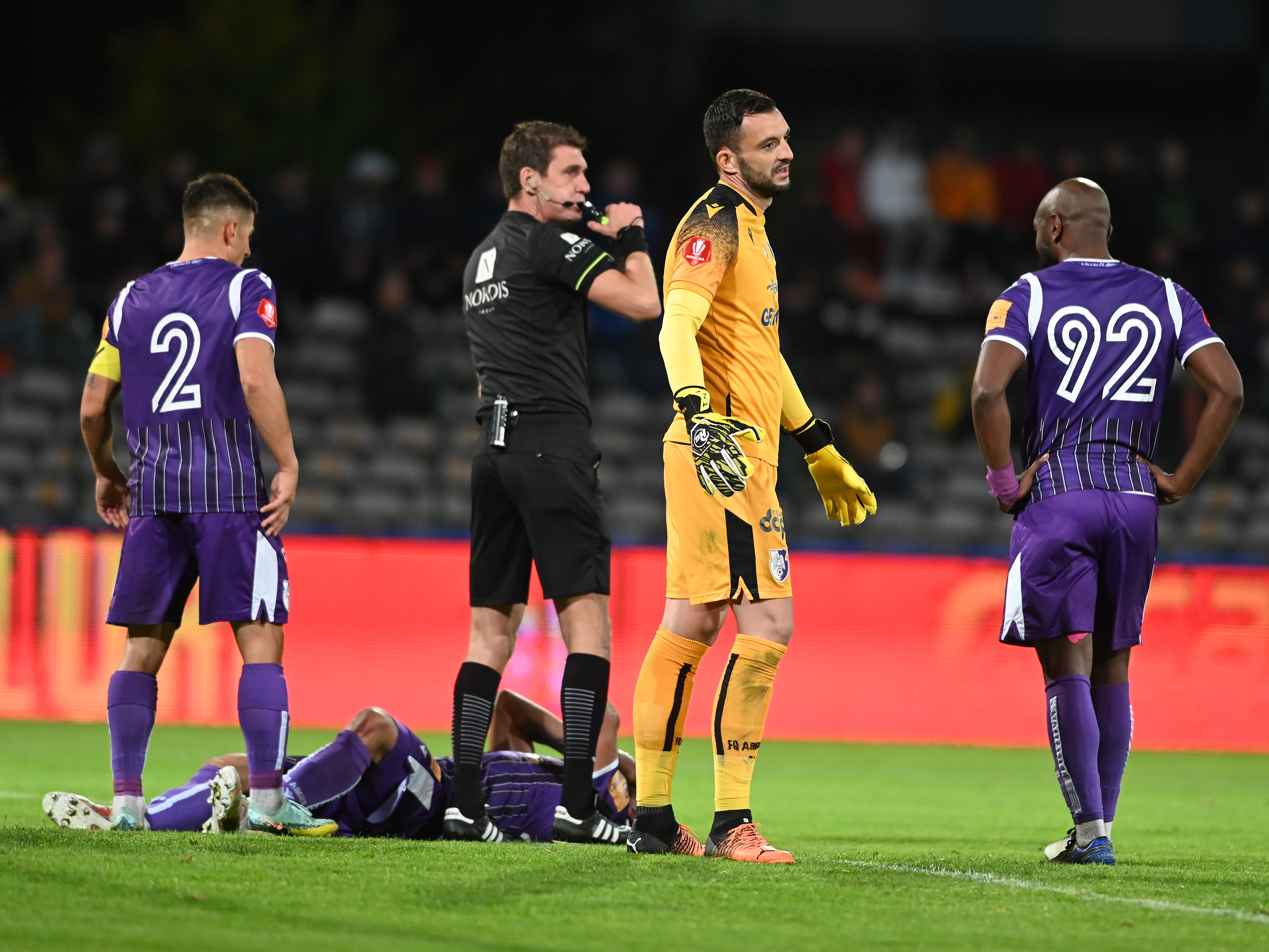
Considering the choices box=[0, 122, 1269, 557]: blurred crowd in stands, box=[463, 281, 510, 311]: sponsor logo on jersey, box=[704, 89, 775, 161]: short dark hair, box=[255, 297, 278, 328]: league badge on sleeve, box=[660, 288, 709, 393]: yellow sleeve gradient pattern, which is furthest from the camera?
box=[0, 122, 1269, 557]: blurred crowd in stands

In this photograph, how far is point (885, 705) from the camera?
37.2ft

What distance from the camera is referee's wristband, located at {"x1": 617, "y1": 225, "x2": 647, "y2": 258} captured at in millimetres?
5832

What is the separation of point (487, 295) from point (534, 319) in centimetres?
24

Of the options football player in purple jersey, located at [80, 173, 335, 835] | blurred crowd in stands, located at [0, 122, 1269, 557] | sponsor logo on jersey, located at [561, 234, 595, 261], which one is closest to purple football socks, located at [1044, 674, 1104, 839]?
sponsor logo on jersey, located at [561, 234, 595, 261]

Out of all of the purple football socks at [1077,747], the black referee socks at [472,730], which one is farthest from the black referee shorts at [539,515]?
the purple football socks at [1077,747]

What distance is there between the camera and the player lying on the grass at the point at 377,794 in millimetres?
5566

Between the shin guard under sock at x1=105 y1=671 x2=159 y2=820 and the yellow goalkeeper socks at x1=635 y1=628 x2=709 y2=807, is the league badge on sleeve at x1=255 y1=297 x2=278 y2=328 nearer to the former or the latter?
the shin guard under sock at x1=105 y1=671 x2=159 y2=820

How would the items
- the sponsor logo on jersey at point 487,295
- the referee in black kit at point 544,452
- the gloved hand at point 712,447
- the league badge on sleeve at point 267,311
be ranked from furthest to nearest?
1. the sponsor logo on jersey at point 487,295
2. the referee in black kit at point 544,452
3. the league badge on sleeve at point 267,311
4. the gloved hand at point 712,447

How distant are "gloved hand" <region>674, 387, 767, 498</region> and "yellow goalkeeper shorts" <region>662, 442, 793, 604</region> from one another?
17 cm

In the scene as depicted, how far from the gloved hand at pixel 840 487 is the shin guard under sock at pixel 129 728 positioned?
7.92ft

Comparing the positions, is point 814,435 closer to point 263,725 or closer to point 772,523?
point 772,523

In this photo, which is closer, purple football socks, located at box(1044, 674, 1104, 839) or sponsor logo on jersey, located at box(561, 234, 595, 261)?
purple football socks, located at box(1044, 674, 1104, 839)

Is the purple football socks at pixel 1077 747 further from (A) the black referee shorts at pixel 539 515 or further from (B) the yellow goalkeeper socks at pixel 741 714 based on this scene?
(A) the black referee shorts at pixel 539 515

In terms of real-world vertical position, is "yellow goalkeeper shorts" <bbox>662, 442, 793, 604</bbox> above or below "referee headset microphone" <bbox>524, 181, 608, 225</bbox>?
below
